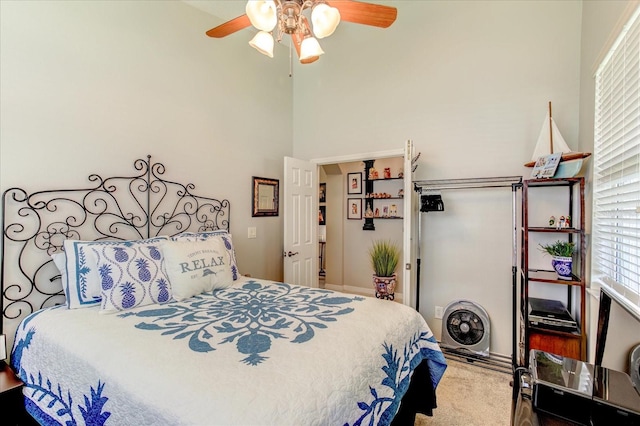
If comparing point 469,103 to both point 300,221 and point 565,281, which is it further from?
point 300,221

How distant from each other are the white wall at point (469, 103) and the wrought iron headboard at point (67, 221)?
2159mm

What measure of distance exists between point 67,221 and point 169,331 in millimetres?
1292

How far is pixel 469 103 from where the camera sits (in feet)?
9.73

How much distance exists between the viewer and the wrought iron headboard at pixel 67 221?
191cm

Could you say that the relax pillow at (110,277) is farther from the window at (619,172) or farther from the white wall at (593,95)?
the window at (619,172)

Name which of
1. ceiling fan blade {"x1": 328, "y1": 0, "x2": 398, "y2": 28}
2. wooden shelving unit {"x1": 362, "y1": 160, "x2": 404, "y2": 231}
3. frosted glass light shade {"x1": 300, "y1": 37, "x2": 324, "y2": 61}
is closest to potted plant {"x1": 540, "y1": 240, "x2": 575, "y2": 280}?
ceiling fan blade {"x1": 328, "y1": 0, "x2": 398, "y2": 28}

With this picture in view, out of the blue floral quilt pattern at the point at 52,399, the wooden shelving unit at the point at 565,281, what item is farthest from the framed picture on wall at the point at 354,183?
the blue floral quilt pattern at the point at 52,399

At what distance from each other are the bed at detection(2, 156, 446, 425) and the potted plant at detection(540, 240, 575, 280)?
4.08ft

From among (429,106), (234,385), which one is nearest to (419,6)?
(429,106)

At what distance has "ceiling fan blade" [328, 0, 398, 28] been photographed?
1.71m

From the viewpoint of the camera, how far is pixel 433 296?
10.4 feet

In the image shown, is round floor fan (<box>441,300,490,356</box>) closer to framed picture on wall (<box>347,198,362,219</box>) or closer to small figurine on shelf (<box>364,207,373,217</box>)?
small figurine on shelf (<box>364,207,373,217</box>)

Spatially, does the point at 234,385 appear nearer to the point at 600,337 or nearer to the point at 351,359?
the point at 351,359

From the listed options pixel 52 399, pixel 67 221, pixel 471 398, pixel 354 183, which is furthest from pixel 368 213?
pixel 52 399
